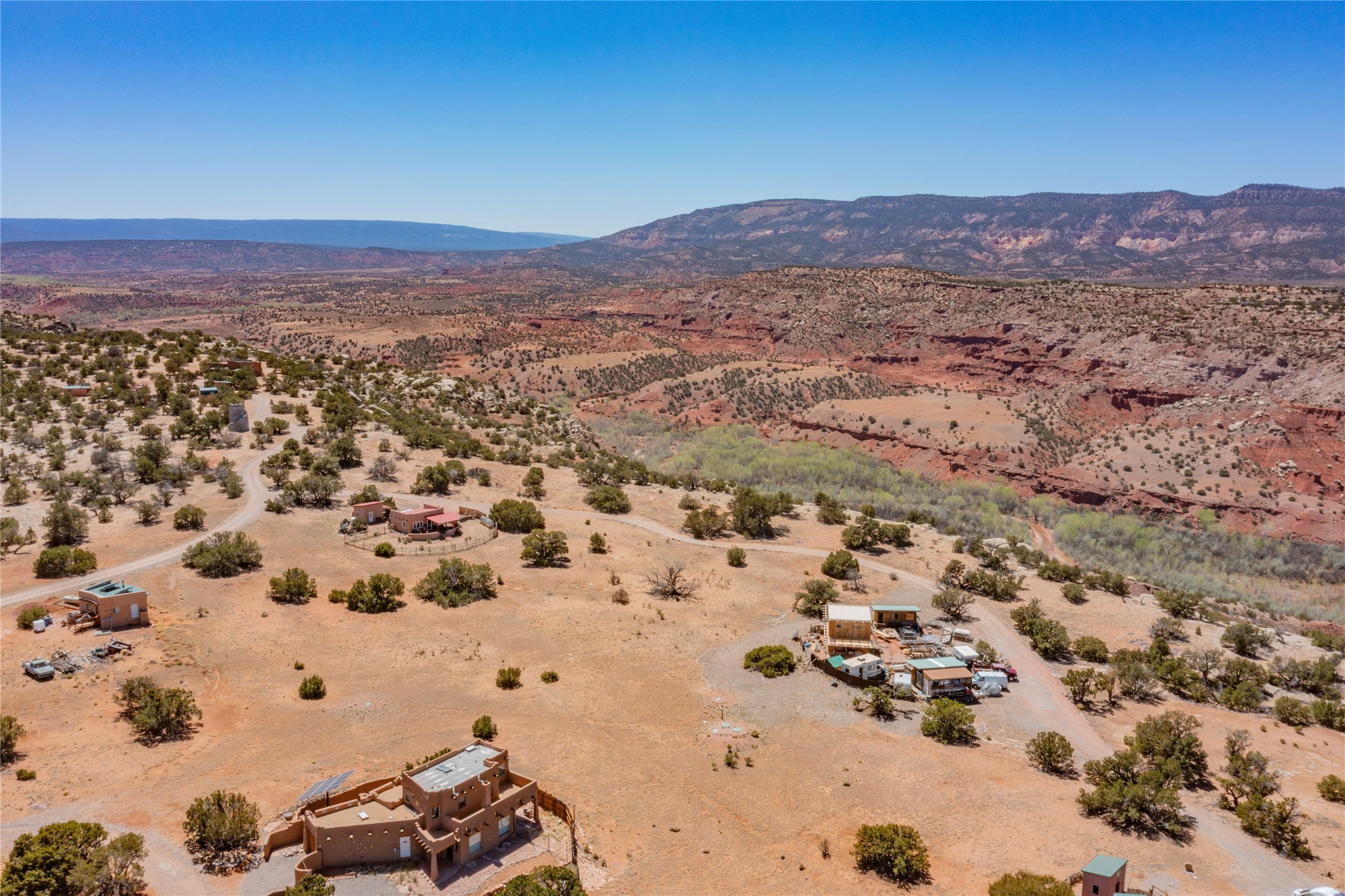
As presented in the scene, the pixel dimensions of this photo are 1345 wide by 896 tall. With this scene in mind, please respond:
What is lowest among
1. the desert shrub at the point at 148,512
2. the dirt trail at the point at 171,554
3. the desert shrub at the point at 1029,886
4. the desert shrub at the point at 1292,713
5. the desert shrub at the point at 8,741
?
the desert shrub at the point at 1292,713

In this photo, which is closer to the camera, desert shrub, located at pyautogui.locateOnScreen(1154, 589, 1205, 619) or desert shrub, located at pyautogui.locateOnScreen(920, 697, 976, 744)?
desert shrub, located at pyautogui.locateOnScreen(920, 697, 976, 744)

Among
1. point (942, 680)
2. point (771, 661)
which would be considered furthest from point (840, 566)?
point (942, 680)

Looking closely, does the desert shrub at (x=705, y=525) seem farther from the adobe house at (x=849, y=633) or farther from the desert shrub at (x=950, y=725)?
the desert shrub at (x=950, y=725)

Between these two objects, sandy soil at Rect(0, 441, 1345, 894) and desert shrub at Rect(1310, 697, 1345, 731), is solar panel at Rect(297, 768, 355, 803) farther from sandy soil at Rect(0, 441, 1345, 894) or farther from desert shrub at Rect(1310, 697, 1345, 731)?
desert shrub at Rect(1310, 697, 1345, 731)

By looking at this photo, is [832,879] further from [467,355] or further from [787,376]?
[467,355]

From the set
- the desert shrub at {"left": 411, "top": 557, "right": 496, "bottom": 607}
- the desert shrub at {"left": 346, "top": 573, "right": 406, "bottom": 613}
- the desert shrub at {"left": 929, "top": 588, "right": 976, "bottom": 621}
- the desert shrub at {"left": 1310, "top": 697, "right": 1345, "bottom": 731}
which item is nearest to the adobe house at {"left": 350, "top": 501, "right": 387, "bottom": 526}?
the desert shrub at {"left": 411, "top": 557, "right": 496, "bottom": 607}

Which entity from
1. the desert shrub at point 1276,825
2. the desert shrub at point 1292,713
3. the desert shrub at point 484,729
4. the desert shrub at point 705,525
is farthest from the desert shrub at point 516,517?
the desert shrub at point 1292,713

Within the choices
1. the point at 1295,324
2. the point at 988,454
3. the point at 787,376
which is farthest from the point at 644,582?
the point at 1295,324
